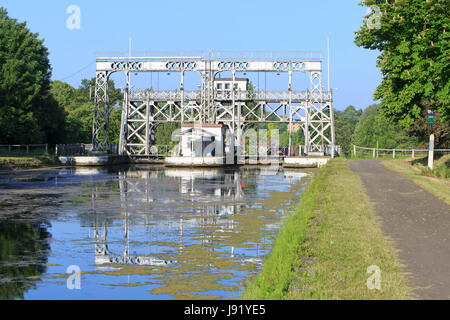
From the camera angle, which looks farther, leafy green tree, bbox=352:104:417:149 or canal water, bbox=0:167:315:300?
leafy green tree, bbox=352:104:417:149

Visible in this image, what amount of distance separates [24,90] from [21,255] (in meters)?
53.1

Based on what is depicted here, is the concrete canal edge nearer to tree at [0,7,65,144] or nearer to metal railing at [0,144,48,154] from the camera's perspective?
metal railing at [0,144,48,154]

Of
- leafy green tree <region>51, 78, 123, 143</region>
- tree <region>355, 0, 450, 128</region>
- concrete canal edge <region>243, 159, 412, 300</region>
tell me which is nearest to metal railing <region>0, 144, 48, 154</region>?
leafy green tree <region>51, 78, 123, 143</region>

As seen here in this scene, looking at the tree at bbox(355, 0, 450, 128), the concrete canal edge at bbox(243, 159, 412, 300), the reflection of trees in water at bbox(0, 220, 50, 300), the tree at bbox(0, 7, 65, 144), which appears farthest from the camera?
the tree at bbox(0, 7, 65, 144)

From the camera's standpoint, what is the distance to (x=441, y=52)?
26.6 meters

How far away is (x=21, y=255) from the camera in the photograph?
44.3 feet

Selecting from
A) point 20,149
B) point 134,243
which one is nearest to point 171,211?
point 134,243

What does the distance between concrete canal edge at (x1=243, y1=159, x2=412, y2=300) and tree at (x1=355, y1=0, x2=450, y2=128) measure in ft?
38.6

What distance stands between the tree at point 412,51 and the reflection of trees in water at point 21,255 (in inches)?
724

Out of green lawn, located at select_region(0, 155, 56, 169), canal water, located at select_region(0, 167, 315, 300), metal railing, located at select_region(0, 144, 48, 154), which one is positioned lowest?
canal water, located at select_region(0, 167, 315, 300)

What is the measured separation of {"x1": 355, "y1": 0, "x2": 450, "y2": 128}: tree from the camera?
25969mm

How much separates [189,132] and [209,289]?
53.1 metres

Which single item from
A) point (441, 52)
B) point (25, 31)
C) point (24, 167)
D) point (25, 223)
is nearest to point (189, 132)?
point (24, 167)
